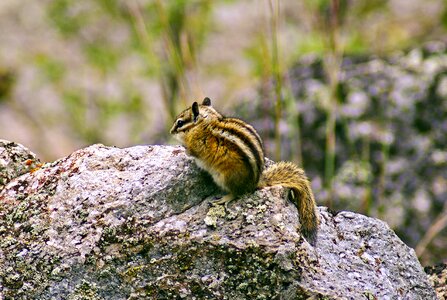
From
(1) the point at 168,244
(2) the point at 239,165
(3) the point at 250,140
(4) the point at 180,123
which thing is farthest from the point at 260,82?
(1) the point at 168,244

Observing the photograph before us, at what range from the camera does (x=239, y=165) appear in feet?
12.5

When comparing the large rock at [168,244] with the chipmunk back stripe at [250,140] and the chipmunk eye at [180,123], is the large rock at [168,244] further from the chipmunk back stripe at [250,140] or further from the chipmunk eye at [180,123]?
the chipmunk eye at [180,123]

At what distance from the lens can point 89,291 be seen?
3.59 meters

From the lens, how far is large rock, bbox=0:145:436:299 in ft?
11.5

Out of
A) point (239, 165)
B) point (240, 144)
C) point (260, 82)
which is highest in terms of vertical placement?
point (260, 82)

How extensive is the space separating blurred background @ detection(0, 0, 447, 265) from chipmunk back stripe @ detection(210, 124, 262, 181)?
325 cm

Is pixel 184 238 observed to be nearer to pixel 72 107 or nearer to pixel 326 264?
pixel 326 264

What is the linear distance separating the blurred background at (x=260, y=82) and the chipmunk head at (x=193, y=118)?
2989 millimetres

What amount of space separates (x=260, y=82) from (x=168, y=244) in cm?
619

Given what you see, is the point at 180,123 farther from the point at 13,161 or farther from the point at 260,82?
the point at 260,82

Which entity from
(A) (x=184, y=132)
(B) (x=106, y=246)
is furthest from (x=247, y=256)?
(A) (x=184, y=132)

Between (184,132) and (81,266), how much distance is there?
1025 mm

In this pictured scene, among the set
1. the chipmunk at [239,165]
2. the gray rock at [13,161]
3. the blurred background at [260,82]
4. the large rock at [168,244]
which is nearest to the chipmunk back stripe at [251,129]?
the chipmunk at [239,165]

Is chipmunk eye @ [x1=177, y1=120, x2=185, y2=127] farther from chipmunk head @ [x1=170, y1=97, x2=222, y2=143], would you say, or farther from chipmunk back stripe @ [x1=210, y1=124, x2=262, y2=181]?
chipmunk back stripe @ [x1=210, y1=124, x2=262, y2=181]
